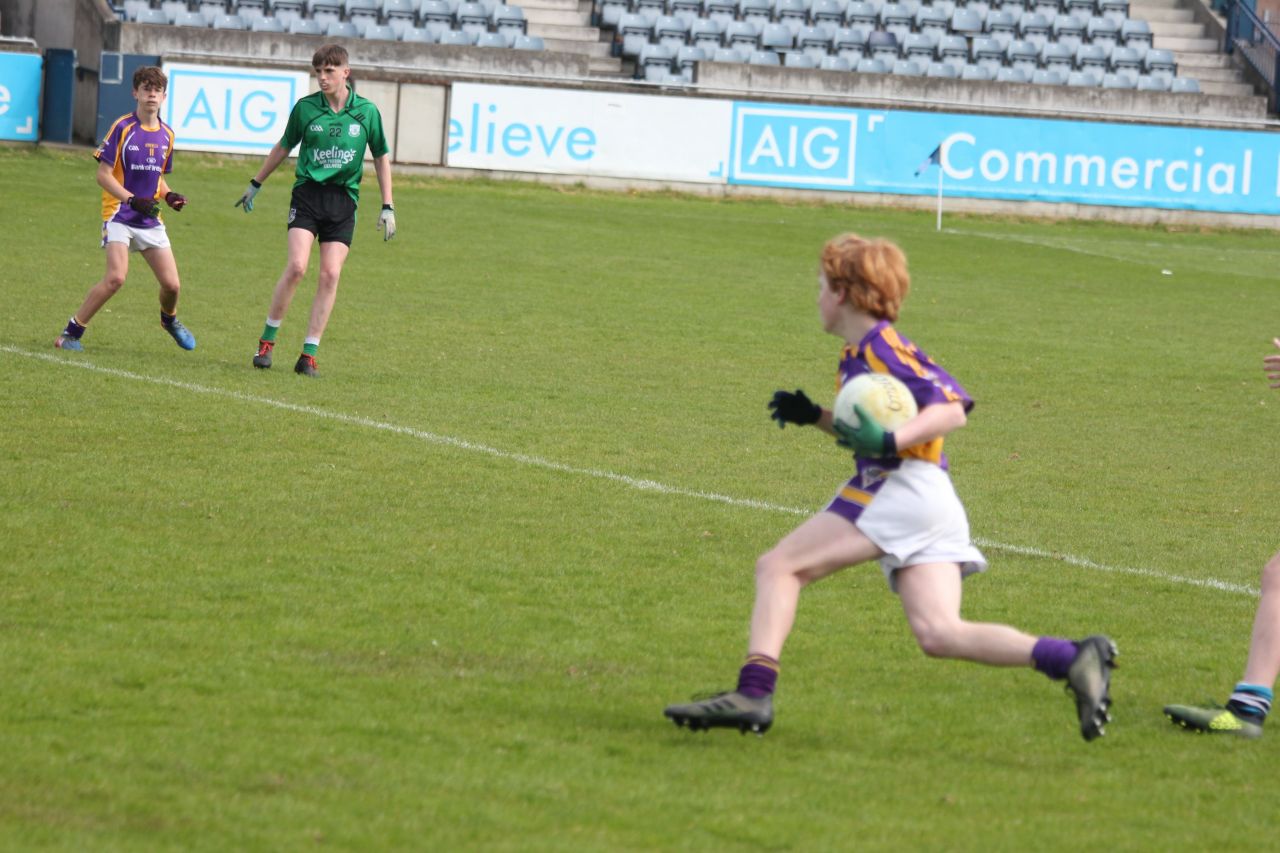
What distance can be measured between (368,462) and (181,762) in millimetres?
4832

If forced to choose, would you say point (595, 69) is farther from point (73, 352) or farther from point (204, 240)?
point (73, 352)

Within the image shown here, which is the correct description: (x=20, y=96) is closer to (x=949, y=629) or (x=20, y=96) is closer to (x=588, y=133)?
(x=588, y=133)

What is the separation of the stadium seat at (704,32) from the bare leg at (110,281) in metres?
22.0

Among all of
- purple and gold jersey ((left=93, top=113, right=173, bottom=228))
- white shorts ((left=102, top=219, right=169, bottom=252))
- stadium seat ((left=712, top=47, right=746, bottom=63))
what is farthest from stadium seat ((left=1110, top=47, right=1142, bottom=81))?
white shorts ((left=102, top=219, right=169, bottom=252))

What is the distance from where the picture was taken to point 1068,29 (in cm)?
3612

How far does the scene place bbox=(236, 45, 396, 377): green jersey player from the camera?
40.1 ft

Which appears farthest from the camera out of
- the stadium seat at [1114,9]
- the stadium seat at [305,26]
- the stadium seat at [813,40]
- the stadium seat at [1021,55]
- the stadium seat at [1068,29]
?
the stadium seat at [1114,9]

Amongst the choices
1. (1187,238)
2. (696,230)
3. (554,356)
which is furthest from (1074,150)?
(554,356)

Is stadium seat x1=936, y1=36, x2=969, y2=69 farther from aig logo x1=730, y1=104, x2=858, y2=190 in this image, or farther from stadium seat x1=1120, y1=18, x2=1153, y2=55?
aig logo x1=730, y1=104, x2=858, y2=190

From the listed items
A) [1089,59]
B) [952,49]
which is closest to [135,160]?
[952,49]

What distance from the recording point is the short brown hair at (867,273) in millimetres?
5285

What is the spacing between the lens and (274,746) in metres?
5.04

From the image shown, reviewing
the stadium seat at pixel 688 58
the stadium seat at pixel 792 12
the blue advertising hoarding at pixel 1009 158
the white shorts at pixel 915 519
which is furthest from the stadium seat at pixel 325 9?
the white shorts at pixel 915 519

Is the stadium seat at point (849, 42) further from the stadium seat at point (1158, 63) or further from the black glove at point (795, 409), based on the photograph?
the black glove at point (795, 409)
